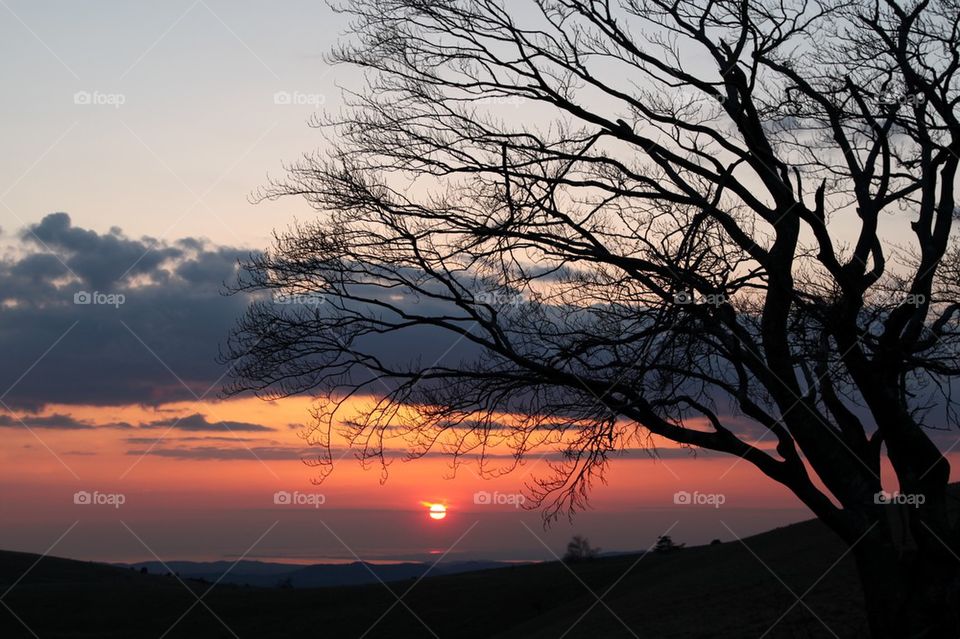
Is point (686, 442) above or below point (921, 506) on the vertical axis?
above

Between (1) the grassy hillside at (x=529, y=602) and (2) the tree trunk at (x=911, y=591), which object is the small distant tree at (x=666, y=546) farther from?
(2) the tree trunk at (x=911, y=591)

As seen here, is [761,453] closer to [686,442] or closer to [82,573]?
[686,442]

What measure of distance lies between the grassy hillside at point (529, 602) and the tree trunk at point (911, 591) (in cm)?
968

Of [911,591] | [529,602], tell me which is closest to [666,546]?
[529,602]

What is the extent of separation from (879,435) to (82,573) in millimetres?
84481

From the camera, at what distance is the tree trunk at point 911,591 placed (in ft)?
33.3

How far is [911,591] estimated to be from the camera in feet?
33.6

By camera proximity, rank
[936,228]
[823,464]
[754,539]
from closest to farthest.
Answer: [823,464] → [936,228] → [754,539]

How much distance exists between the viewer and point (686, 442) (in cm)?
1068

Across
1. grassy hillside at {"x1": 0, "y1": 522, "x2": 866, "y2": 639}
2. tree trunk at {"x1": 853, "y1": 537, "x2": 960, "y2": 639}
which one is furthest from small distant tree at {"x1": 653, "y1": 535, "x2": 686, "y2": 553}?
tree trunk at {"x1": 853, "y1": 537, "x2": 960, "y2": 639}

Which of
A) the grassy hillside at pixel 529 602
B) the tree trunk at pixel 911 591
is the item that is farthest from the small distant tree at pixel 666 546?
the tree trunk at pixel 911 591

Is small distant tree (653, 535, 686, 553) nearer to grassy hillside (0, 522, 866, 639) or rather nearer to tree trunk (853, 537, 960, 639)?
grassy hillside (0, 522, 866, 639)

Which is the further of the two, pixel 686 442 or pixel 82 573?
pixel 82 573

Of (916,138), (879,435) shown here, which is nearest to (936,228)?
(916,138)
